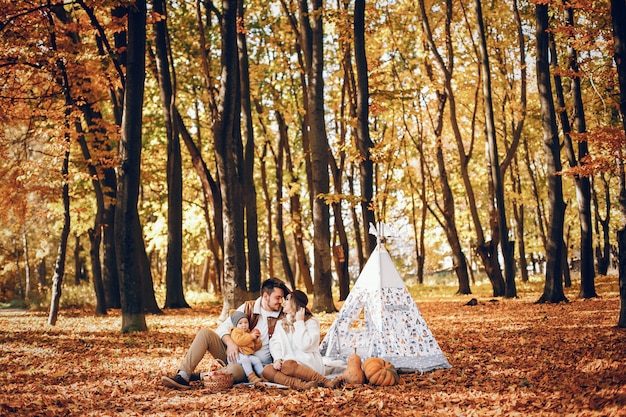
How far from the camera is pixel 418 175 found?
33219 mm

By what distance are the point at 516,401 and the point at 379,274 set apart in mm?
3037

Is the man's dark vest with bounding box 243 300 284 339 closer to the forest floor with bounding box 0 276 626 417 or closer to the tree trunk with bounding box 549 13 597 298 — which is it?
the forest floor with bounding box 0 276 626 417

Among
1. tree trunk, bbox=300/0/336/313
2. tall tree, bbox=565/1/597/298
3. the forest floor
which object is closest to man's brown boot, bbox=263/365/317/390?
the forest floor

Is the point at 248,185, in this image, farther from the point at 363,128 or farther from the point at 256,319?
the point at 256,319

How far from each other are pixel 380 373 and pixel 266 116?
673 inches

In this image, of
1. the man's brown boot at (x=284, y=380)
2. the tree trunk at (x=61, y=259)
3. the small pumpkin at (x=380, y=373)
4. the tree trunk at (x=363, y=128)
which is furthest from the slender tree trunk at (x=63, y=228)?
→ the small pumpkin at (x=380, y=373)

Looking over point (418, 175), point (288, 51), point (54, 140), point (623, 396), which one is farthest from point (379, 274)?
point (418, 175)

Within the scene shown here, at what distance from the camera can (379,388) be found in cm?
702

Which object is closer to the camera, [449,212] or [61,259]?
[61,259]

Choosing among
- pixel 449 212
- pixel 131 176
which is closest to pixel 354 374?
pixel 131 176

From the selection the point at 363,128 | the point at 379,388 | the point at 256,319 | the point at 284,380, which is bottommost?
the point at 379,388

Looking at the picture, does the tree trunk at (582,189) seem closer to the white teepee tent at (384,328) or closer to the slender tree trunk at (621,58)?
the slender tree trunk at (621,58)

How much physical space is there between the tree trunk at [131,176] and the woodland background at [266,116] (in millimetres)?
30

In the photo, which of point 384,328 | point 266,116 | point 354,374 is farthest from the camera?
point 266,116
